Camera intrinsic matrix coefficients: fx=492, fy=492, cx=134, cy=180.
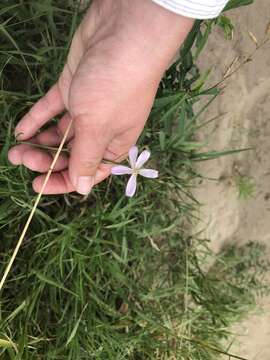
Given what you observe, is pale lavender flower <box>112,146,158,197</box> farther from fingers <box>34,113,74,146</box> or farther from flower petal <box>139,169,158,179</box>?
fingers <box>34,113,74,146</box>

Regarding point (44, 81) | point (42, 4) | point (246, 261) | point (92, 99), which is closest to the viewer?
point (92, 99)

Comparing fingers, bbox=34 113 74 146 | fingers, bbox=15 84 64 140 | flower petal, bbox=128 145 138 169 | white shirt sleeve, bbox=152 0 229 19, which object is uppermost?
white shirt sleeve, bbox=152 0 229 19

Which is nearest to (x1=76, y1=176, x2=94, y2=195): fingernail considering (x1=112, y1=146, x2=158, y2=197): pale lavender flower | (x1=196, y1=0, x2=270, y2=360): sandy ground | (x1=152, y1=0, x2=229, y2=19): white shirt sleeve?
(x1=112, y1=146, x2=158, y2=197): pale lavender flower

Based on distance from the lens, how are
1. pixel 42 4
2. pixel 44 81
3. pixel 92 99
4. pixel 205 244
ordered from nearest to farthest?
pixel 92 99
pixel 42 4
pixel 44 81
pixel 205 244

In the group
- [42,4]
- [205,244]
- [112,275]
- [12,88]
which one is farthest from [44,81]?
[205,244]

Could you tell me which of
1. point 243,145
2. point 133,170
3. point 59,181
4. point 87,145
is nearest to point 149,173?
point 133,170

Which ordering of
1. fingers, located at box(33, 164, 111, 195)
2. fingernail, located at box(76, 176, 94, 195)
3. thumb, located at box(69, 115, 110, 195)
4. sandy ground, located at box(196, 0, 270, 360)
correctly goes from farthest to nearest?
sandy ground, located at box(196, 0, 270, 360) → fingers, located at box(33, 164, 111, 195) → fingernail, located at box(76, 176, 94, 195) → thumb, located at box(69, 115, 110, 195)

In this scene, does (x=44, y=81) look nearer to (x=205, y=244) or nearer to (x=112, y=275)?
(x=112, y=275)

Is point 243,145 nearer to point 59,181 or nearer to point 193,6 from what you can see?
point 59,181
